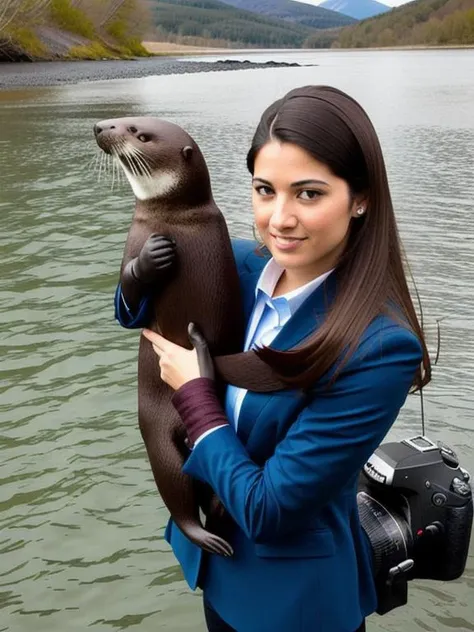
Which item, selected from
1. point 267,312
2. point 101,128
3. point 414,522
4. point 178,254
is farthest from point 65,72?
point 414,522

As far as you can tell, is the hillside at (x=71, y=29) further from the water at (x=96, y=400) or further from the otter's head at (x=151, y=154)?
the otter's head at (x=151, y=154)

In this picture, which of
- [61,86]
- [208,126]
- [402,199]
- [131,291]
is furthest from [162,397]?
[61,86]

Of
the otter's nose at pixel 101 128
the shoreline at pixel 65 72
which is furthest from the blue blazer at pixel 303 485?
the shoreline at pixel 65 72

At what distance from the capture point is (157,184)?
201 centimetres

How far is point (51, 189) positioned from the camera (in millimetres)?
12852

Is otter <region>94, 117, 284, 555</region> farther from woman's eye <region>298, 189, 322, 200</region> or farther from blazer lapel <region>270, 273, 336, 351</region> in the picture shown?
woman's eye <region>298, 189, 322, 200</region>

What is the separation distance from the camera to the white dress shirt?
1.76 m

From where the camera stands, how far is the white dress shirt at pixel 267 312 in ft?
5.78

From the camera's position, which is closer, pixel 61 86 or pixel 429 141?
pixel 429 141

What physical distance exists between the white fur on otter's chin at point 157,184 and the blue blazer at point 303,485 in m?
0.52

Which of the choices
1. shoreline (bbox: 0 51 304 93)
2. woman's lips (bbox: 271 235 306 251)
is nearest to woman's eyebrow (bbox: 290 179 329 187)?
woman's lips (bbox: 271 235 306 251)

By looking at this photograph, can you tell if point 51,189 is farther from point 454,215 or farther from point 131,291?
point 131,291

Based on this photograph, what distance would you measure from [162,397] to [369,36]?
17501 cm

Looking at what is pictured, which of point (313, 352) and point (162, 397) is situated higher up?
point (313, 352)
